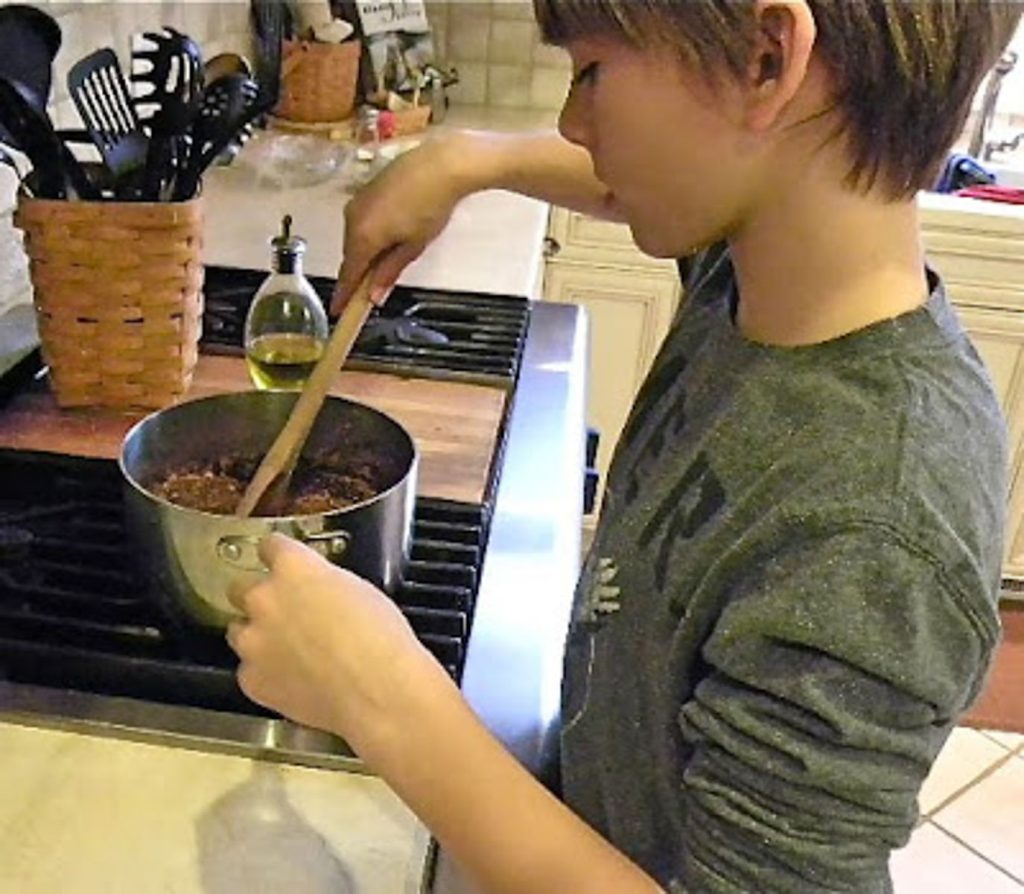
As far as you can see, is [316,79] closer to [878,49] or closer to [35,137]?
[35,137]

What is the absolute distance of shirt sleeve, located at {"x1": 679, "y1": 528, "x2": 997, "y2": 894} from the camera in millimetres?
514

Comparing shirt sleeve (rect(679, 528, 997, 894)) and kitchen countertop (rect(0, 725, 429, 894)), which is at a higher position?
shirt sleeve (rect(679, 528, 997, 894))

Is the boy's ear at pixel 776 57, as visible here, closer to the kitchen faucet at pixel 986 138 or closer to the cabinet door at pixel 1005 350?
the cabinet door at pixel 1005 350

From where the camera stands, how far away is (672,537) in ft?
2.07

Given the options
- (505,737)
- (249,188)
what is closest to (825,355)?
(505,737)

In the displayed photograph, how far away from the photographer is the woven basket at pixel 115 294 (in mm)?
923

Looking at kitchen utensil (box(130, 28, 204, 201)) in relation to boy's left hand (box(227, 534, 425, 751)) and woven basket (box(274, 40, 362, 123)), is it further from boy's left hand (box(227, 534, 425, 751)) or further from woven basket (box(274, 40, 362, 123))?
woven basket (box(274, 40, 362, 123))

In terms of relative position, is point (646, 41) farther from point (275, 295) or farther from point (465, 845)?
point (275, 295)

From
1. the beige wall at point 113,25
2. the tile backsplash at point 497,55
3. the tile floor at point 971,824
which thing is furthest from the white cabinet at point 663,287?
the beige wall at point 113,25

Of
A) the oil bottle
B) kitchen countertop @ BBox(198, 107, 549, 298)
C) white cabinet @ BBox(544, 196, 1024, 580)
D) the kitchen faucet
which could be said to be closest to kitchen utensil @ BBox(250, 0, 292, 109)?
kitchen countertop @ BBox(198, 107, 549, 298)

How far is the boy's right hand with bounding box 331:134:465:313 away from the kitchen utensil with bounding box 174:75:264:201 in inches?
4.1

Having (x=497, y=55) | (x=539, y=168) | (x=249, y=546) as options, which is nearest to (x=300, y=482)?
(x=249, y=546)

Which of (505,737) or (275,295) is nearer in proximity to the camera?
(505,737)

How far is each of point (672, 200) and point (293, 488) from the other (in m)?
0.32
